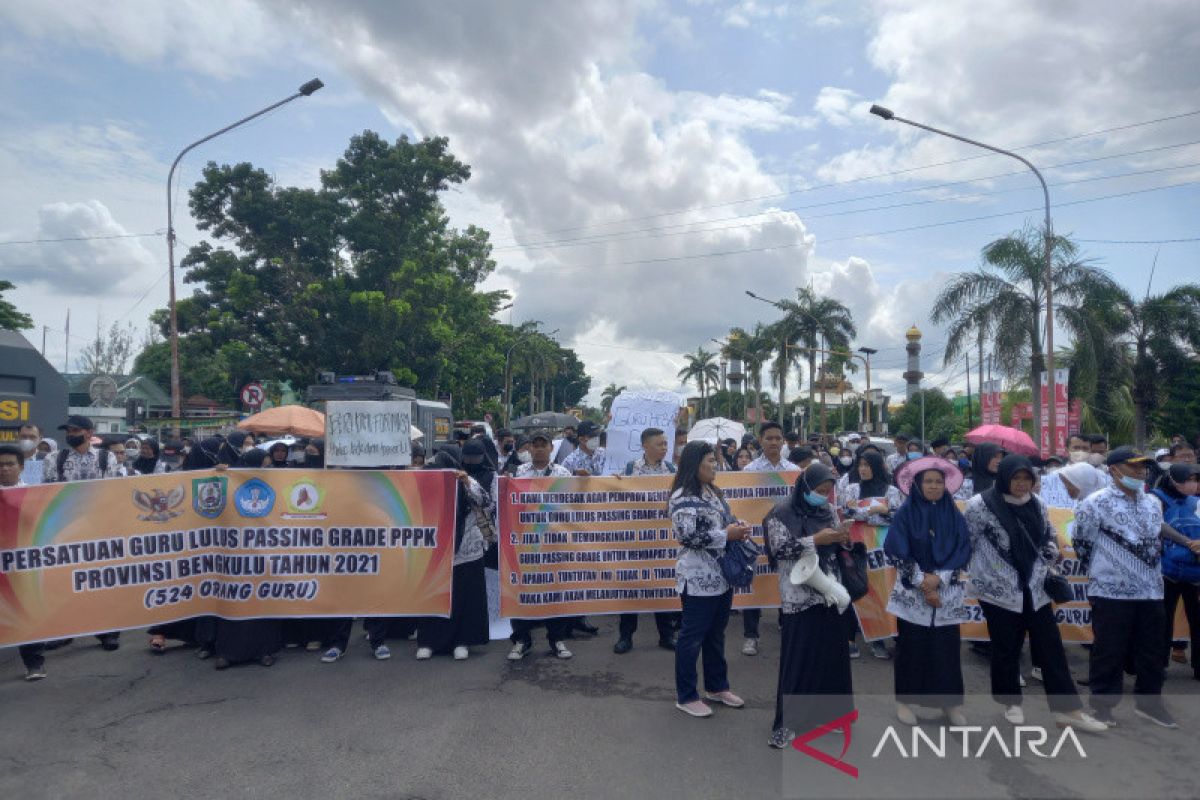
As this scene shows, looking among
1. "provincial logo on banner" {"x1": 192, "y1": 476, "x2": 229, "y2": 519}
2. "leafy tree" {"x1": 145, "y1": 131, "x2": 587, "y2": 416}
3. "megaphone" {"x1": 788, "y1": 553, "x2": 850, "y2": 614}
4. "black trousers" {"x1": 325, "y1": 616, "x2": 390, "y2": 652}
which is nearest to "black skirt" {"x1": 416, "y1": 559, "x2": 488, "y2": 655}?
"black trousers" {"x1": 325, "y1": 616, "x2": 390, "y2": 652}

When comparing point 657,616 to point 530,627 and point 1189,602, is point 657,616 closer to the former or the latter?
point 530,627

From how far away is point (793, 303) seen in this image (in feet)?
130

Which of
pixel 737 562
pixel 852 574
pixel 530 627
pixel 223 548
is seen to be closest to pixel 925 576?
pixel 852 574

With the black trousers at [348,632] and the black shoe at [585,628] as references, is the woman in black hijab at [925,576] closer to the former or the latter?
the black shoe at [585,628]

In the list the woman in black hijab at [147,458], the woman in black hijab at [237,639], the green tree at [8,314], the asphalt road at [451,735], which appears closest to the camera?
the asphalt road at [451,735]

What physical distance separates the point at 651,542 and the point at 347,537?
244cm

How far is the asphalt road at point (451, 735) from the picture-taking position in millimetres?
4082

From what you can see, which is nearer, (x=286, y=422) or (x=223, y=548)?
(x=223, y=548)

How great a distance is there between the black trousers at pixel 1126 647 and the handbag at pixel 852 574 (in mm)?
1686

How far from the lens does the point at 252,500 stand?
621 centimetres

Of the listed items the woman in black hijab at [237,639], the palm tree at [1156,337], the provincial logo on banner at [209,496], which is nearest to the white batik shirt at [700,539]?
the woman in black hijab at [237,639]

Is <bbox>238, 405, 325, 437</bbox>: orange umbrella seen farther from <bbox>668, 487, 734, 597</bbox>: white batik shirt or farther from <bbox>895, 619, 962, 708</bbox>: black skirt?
<bbox>895, 619, 962, 708</bbox>: black skirt

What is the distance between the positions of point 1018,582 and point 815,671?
1.36 meters

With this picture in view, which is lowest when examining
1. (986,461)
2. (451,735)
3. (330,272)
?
(451,735)
